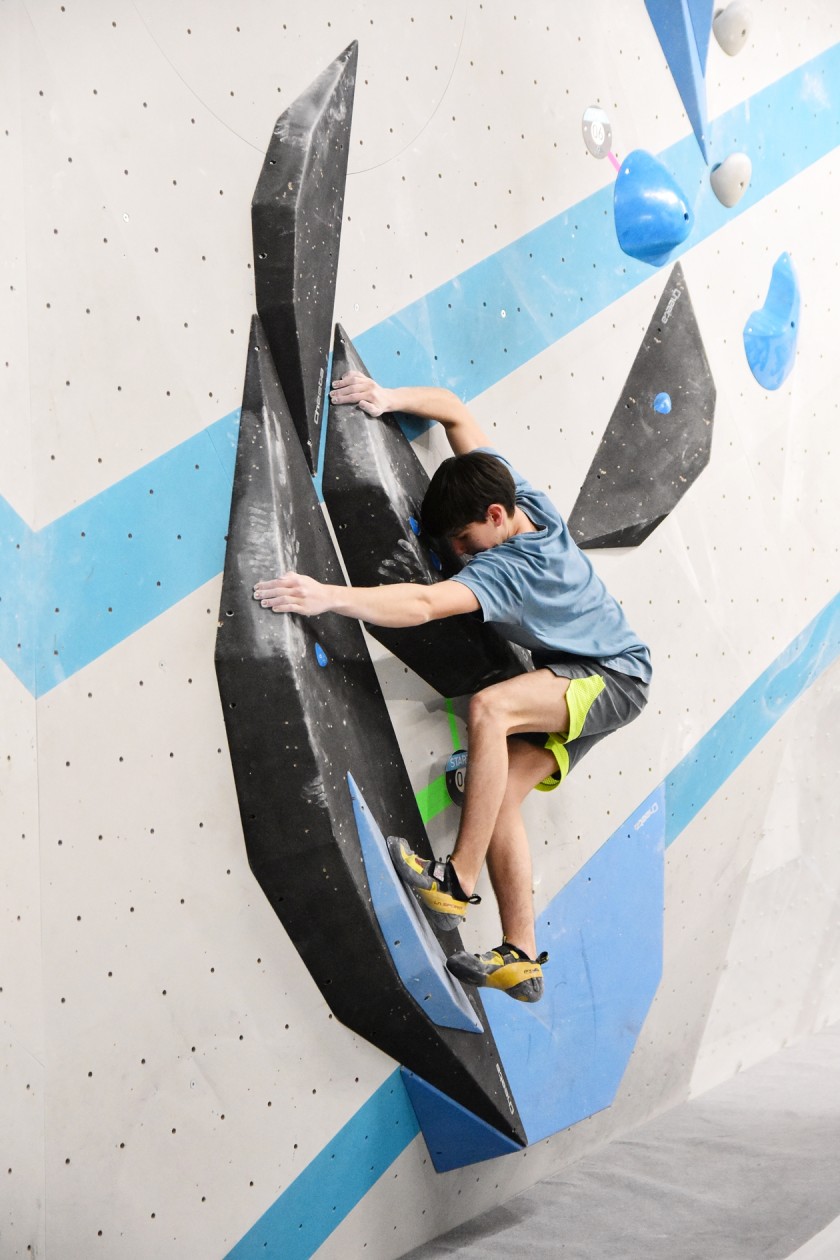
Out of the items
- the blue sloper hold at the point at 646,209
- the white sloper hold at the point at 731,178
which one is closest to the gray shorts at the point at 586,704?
the blue sloper hold at the point at 646,209

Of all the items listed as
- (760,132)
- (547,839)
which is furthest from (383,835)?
(760,132)

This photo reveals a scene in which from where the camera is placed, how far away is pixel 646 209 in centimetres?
252

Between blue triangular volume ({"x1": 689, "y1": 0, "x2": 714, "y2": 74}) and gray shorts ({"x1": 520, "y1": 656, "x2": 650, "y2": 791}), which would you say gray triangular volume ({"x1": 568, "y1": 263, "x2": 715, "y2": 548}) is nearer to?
gray shorts ({"x1": 520, "y1": 656, "x2": 650, "y2": 791})

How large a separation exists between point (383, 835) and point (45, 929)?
0.59 metres

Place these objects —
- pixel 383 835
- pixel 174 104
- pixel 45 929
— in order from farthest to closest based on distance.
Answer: pixel 383 835 → pixel 174 104 → pixel 45 929

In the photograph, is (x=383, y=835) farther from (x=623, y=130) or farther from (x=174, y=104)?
(x=623, y=130)

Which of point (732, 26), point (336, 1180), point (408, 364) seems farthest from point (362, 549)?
point (732, 26)

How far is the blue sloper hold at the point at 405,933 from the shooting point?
6.24ft

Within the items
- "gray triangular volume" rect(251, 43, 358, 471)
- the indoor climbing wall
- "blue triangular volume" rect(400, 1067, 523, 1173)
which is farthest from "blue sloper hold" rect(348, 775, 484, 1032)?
"gray triangular volume" rect(251, 43, 358, 471)

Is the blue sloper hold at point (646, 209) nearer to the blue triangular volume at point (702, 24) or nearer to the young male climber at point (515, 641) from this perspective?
the blue triangular volume at point (702, 24)

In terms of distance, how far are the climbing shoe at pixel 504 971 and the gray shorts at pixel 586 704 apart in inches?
12.8

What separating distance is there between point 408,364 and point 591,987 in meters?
1.28

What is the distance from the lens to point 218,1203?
1.77m

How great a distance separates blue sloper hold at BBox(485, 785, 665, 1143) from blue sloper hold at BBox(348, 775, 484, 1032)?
0.20 metres
